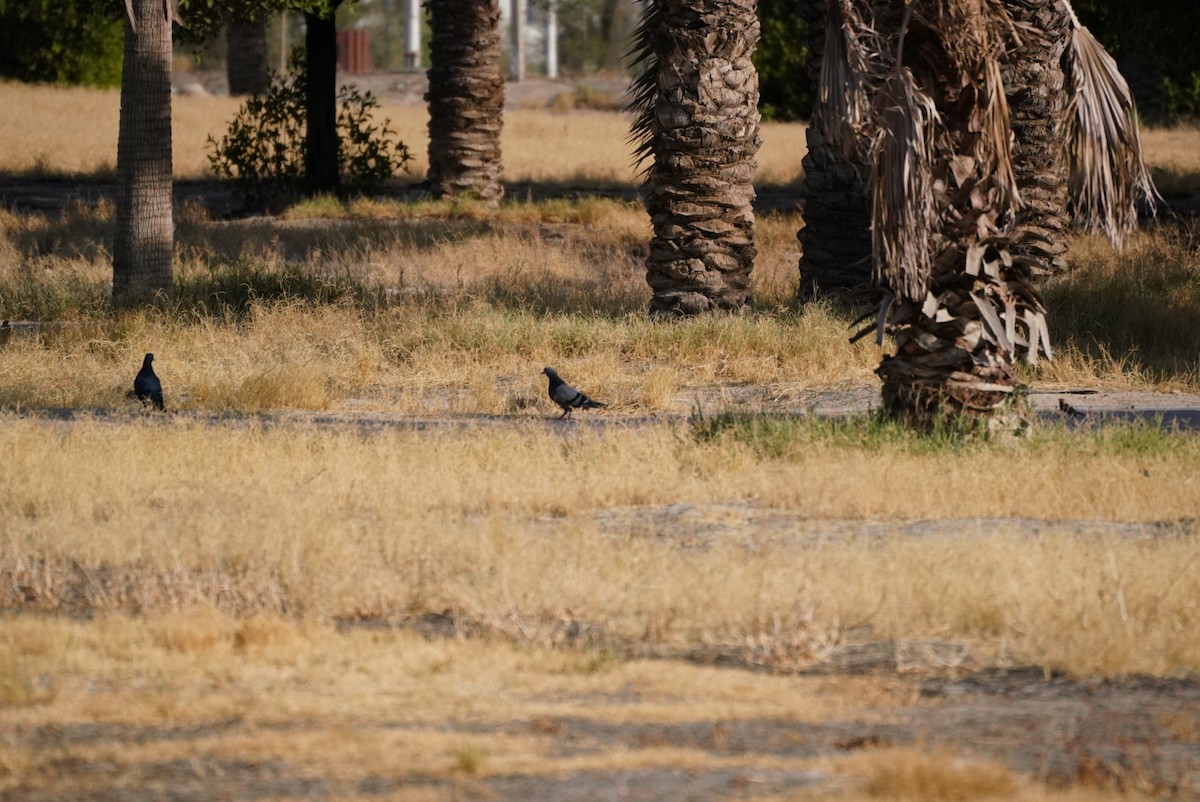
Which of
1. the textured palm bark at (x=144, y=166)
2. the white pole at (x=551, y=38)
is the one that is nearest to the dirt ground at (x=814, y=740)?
the textured palm bark at (x=144, y=166)

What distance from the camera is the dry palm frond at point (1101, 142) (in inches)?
370

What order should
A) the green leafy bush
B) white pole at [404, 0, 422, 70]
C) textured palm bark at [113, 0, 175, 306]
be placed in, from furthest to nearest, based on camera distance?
white pole at [404, 0, 422, 70], the green leafy bush, textured palm bark at [113, 0, 175, 306]

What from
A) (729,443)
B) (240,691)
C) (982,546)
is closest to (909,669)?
(982,546)

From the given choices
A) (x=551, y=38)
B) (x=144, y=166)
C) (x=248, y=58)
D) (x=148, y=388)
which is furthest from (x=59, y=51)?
(x=148, y=388)

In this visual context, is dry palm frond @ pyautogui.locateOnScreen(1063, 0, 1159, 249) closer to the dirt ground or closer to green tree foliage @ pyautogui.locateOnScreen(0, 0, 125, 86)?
the dirt ground

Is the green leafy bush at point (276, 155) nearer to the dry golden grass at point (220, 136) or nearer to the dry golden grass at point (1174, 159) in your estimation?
the dry golden grass at point (220, 136)

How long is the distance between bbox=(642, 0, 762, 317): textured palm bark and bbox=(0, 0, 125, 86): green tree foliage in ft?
101

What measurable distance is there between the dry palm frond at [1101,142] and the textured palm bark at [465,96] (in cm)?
1560

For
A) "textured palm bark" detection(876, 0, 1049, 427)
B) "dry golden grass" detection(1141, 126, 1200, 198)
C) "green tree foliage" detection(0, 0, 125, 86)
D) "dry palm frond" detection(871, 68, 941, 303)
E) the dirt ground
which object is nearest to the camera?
the dirt ground

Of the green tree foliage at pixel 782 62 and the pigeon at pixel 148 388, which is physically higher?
the green tree foliage at pixel 782 62

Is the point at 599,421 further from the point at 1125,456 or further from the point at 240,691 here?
the point at 240,691

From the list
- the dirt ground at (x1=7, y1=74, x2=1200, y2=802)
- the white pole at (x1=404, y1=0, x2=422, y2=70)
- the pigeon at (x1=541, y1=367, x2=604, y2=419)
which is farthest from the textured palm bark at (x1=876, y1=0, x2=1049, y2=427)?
the white pole at (x1=404, y1=0, x2=422, y2=70)

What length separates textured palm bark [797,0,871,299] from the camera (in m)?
15.3

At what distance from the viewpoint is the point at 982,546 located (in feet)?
23.2
